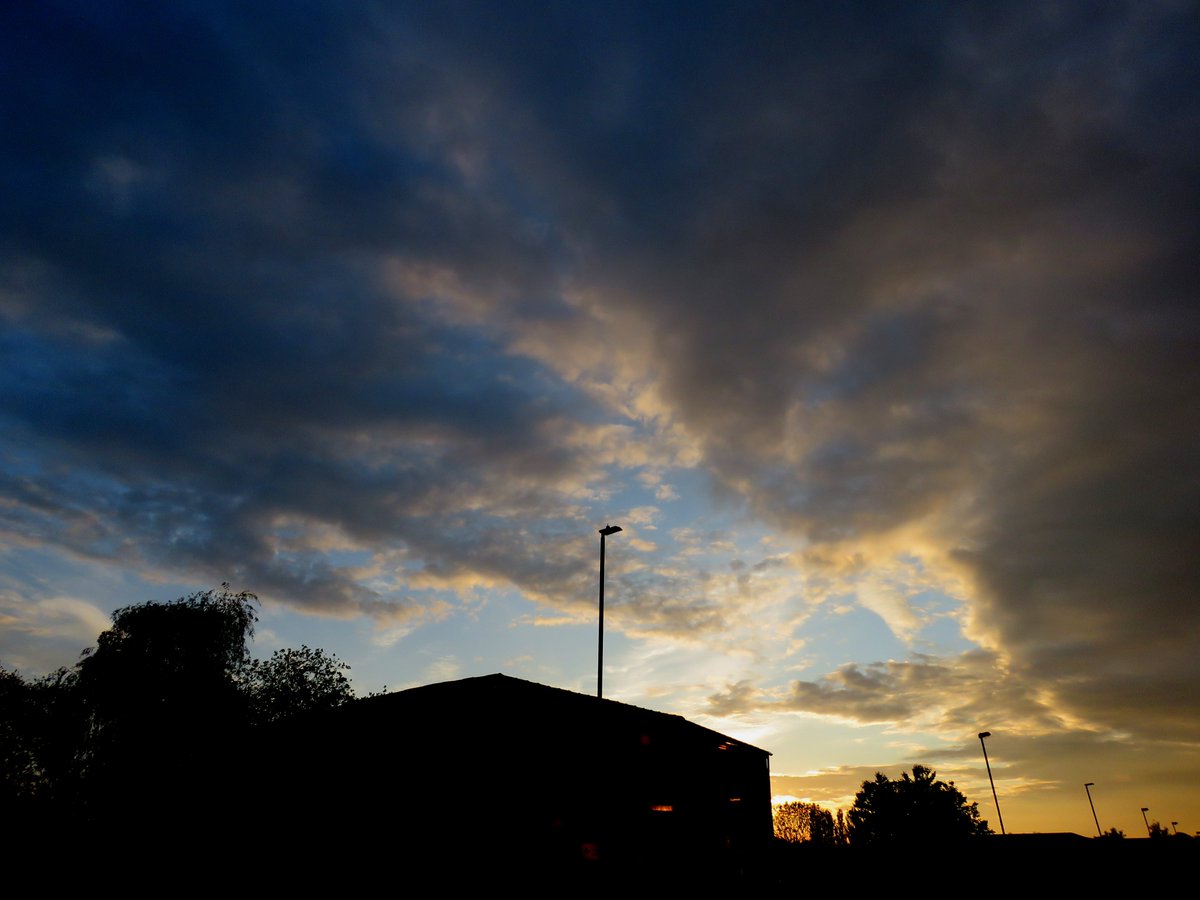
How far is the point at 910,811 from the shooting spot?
85.9 metres

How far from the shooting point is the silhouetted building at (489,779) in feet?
65.4

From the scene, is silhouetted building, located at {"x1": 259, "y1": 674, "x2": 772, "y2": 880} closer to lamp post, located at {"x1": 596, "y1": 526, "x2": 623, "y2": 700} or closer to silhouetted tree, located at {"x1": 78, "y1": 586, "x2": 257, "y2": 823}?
lamp post, located at {"x1": 596, "y1": 526, "x2": 623, "y2": 700}

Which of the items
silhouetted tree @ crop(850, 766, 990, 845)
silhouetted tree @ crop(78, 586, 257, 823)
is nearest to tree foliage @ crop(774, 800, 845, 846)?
silhouetted tree @ crop(850, 766, 990, 845)

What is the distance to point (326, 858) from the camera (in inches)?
805

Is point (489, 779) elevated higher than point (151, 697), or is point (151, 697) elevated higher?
point (151, 697)

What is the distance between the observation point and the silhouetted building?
1994cm

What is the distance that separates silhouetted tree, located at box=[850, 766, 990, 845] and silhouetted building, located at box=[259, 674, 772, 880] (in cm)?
7475

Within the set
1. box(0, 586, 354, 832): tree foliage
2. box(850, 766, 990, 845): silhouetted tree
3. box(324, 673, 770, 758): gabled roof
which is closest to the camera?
box(324, 673, 770, 758): gabled roof

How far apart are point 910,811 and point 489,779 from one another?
3436 inches

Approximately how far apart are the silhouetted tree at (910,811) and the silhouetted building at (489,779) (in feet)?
245

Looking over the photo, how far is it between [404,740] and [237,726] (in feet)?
103

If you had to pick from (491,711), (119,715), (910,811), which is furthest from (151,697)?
(910,811)

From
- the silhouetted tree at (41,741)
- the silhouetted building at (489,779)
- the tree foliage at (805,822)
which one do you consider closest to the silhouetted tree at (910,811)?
the tree foliage at (805,822)

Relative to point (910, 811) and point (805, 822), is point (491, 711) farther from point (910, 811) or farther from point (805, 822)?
point (805, 822)
